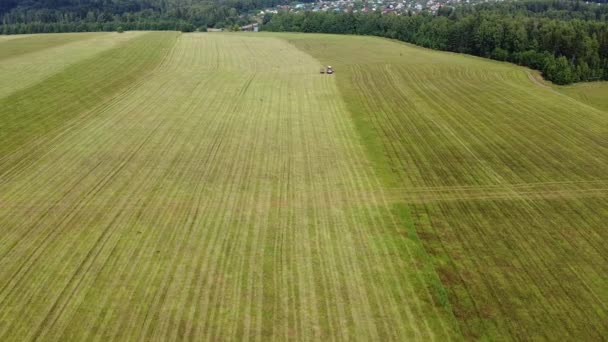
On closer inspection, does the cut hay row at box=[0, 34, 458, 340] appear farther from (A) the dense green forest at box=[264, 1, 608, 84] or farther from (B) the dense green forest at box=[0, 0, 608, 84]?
(B) the dense green forest at box=[0, 0, 608, 84]

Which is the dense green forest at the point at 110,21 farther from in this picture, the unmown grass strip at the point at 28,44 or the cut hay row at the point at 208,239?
the cut hay row at the point at 208,239

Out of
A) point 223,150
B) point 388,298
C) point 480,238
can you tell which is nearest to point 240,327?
point 388,298

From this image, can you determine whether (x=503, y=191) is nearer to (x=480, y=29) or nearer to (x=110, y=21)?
(x=480, y=29)

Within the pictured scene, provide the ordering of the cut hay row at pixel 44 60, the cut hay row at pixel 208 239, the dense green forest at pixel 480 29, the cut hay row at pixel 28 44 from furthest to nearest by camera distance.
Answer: the cut hay row at pixel 28 44 → the dense green forest at pixel 480 29 → the cut hay row at pixel 44 60 → the cut hay row at pixel 208 239

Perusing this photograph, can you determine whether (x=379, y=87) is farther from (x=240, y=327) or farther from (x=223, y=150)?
(x=240, y=327)

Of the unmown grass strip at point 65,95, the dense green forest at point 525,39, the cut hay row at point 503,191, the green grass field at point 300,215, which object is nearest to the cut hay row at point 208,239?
the green grass field at point 300,215
